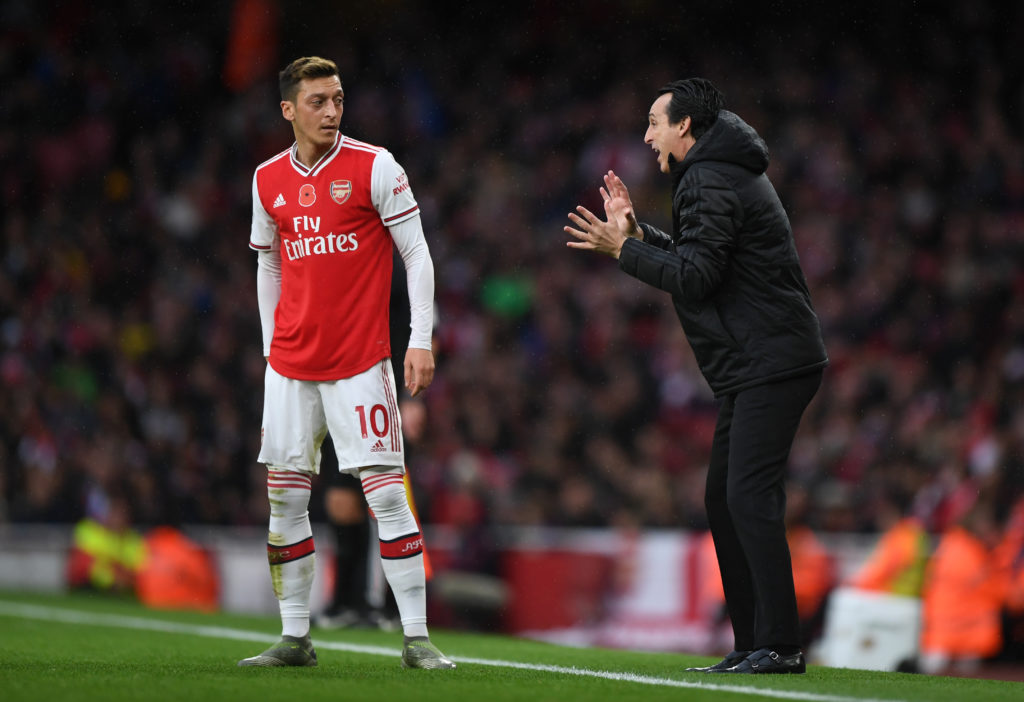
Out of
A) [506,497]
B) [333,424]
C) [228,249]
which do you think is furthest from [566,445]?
[333,424]

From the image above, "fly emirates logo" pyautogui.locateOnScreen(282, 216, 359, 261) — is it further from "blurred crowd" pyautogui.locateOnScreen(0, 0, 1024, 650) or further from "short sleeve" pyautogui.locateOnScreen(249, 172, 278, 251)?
"blurred crowd" pyautogui.locateOnScreen(0, 0, 1024, 650)

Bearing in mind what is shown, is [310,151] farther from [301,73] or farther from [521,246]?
[521,246]

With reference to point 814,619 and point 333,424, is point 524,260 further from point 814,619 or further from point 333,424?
point 333,424

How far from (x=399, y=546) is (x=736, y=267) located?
61.7 inches

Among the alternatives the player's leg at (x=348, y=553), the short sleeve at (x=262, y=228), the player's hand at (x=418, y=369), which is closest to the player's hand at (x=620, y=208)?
the player's hand at (x=418, y=369)

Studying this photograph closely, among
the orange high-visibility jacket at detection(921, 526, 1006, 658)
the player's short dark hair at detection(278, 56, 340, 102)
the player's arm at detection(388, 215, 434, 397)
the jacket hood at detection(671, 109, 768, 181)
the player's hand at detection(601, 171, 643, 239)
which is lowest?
the orange high-visibility jacket at detection(921, 526, 1006, 658)

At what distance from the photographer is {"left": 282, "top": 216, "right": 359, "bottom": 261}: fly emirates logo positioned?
16.8 feet

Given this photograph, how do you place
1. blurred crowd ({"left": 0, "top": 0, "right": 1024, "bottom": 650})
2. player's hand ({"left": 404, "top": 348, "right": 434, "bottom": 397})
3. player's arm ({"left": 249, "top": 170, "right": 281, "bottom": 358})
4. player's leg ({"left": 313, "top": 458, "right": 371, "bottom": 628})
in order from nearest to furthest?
player's hand ({"left": 404, "top": 348, "right": 434, "bottom": 397}) < player's arm ({"left": 249, "top": 170, "right": 281, "bottom": 358}) < player's leg ({"left": 313, "top": 458, "right": 371, "bottom": 628}) < blurred crowd ({"left": 0, "top": 0, "right": 1024, "bottom": 650})

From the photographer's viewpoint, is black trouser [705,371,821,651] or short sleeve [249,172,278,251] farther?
short sleeve [249,172,278,251]

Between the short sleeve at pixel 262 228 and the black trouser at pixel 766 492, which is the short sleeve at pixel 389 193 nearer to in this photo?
the short sleeve at pixel 262 228

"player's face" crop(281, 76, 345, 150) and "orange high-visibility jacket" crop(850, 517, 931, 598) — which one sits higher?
"player's face" crop(281, 76, 345, 150)

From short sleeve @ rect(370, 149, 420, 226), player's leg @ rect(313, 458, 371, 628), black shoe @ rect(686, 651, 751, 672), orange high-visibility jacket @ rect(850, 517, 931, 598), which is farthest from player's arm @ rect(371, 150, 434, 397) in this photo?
orange high-visibility jacket @ rect(850, 517, 931, 598)

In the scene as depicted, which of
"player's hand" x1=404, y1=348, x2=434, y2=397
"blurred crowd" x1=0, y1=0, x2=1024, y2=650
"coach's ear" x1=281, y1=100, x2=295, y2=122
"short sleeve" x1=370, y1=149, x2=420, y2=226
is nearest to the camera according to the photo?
"player's hand" x1=404, y1=348, x2=434, y2=397

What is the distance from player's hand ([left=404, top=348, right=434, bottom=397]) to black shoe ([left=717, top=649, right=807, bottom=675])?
1.49 m
